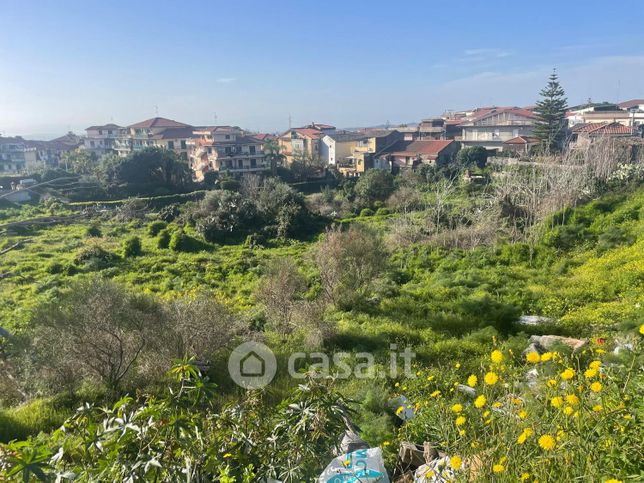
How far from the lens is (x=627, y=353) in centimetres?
491

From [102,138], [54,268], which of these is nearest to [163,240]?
[54,268]

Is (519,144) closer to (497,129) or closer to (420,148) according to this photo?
(497,129)

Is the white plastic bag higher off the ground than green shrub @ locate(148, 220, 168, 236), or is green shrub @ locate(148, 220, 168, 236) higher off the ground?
the white plastic bag

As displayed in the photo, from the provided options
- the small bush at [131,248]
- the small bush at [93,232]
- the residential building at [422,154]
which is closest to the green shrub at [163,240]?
the small bush at [131,248]

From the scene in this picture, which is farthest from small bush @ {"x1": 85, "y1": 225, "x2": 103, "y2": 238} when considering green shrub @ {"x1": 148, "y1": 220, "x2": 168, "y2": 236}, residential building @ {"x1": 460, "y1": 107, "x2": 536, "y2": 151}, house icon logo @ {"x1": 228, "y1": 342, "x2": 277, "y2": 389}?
residential building @ {"x1": 460, "y1": 107, "x2": 536, "y2": 151}

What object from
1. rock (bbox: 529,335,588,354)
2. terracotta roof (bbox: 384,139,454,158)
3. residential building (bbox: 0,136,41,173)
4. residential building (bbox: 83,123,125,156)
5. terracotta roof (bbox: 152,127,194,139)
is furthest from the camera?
residential building (bbox: 83,123,125,156)

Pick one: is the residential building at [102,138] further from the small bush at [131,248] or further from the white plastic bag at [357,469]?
the white plastic bag at [357,469]

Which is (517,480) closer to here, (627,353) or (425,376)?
(627,353)

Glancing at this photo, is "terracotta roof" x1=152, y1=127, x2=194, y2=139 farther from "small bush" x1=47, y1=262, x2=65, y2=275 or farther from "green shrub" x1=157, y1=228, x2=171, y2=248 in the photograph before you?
"small bush" x1=47, y1=262, x2=65, y2=275

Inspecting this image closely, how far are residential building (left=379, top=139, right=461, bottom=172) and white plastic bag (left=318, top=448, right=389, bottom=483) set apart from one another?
3526cm

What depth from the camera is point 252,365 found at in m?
7.29

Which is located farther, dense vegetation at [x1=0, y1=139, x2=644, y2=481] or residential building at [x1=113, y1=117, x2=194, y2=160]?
residential building at [x1=113, y1=117, x2=194, y2=160]

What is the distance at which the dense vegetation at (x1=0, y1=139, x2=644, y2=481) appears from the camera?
101 inches

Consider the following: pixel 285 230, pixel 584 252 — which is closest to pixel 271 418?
pixel 584 252
